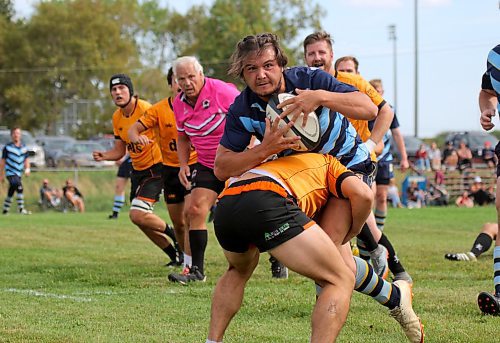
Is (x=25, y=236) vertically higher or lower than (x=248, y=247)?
lower

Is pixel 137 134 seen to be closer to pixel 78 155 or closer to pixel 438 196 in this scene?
pixel 438 196

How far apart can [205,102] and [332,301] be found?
4.64 meters

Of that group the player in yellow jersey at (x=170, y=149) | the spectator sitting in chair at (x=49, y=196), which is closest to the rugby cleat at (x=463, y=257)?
the player in yellow jersey at (x=170, y=149)

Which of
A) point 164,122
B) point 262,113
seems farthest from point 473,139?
point 262,113

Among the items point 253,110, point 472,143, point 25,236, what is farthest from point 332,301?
point 472,143

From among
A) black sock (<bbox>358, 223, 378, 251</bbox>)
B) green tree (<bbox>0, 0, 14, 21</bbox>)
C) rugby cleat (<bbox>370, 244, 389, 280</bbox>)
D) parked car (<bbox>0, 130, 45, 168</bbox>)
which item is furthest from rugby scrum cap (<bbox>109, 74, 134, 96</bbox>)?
green tree (<bbox>0, 0, 14, 21</bbox>)

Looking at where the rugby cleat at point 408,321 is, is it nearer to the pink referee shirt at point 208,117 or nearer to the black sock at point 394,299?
the black sock at point 394,299

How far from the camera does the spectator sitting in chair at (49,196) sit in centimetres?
2878

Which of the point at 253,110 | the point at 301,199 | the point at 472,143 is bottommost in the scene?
the point at 472,143

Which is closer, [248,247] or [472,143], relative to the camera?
[248,247]

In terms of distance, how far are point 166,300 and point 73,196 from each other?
21239 mm

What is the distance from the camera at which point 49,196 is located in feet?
94.6

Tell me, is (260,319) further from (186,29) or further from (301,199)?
(186,29)

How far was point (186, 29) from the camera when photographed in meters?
71.6
